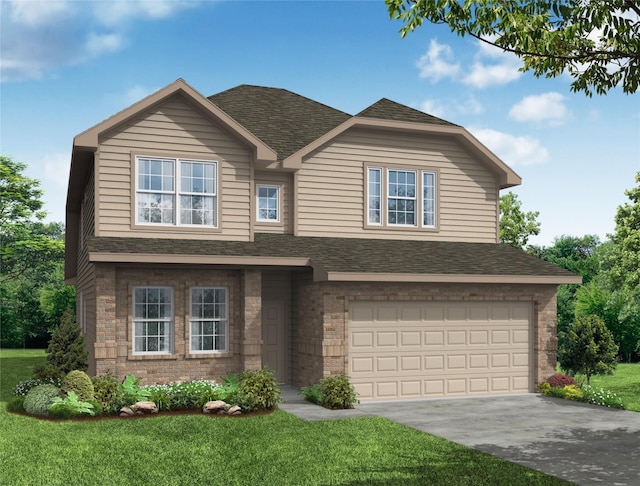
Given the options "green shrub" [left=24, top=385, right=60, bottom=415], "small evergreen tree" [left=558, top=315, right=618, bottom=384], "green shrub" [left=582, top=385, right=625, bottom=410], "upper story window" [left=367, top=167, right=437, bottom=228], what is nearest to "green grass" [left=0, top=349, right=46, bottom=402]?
"green shrub" [left=24, top=385, right=60, bottom=415]

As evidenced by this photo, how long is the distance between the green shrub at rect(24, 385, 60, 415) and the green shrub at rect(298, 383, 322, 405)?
5.89m

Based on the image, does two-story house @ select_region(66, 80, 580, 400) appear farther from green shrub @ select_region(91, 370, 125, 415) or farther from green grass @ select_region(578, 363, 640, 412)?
green grass @ select_region(578, 363, 640, 412)

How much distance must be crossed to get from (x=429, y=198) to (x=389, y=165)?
1667mm

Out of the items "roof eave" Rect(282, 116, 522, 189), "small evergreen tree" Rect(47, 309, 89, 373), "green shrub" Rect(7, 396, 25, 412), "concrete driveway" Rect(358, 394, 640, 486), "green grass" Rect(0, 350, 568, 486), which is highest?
"roof eave" Rect(282, 116, 522, 189)

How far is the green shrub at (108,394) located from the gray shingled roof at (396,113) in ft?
34.1

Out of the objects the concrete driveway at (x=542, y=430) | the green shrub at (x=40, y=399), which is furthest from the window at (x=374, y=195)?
the green shrub at (x=40, y=399)

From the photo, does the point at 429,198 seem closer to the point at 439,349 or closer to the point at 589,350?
the point at 439,349

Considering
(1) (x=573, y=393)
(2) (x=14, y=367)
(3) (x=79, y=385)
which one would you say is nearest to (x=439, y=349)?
(1) (x=573, y=393)

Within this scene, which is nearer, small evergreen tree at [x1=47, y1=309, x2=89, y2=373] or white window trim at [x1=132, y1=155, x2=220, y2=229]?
small evergreen tree at [x1=47, y1=309, x2=89, y2=373]

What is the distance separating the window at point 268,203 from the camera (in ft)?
70.9

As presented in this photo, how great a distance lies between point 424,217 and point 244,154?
5986 millimetres

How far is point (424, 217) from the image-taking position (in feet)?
75.2

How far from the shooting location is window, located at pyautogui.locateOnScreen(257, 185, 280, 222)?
21625 millimetres

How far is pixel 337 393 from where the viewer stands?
1789cm
